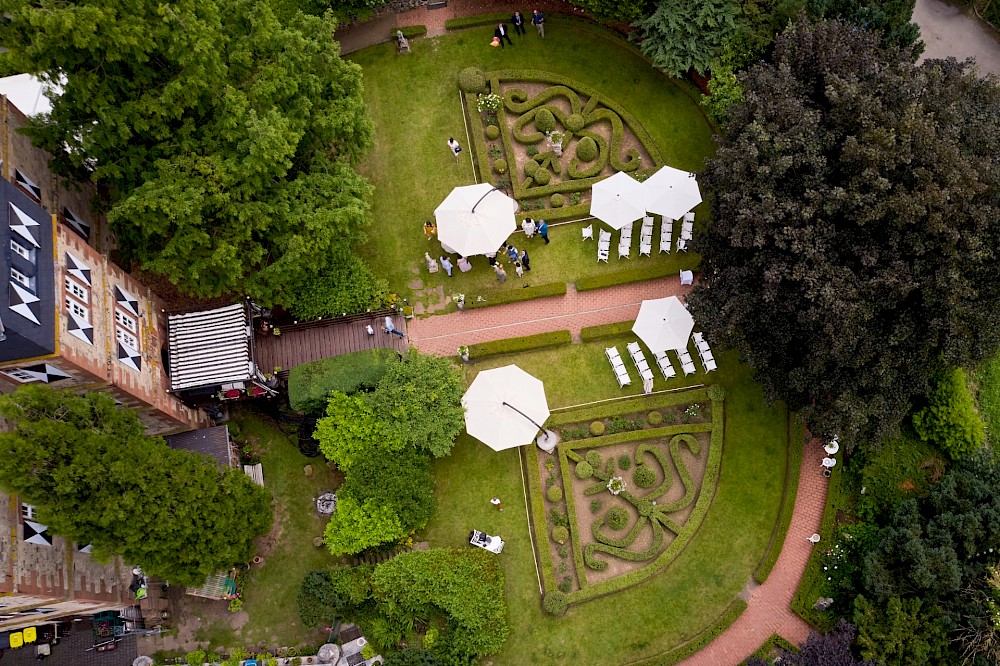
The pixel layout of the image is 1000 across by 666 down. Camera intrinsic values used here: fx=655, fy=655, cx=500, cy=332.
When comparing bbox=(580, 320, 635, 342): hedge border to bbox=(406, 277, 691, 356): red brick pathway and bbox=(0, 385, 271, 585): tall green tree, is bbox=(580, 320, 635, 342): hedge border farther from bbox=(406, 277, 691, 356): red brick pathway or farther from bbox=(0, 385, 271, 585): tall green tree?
bbox=(0, 385, 271, 585): tall green tree

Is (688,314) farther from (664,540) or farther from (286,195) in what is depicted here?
(286,195)

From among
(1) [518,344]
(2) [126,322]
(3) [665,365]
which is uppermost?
(2) [126,322]

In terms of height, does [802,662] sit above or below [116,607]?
below

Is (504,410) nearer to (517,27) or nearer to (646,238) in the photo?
(646,238)

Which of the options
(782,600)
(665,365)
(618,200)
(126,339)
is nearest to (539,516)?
(665,365)

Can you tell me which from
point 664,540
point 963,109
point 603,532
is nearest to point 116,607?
point 603,532

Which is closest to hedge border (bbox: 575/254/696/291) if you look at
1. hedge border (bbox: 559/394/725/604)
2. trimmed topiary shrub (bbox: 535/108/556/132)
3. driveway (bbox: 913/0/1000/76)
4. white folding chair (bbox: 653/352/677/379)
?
white folding chair (bbox: 653/352/677/379)

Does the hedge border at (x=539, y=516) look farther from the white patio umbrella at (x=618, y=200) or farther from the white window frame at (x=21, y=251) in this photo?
the white window frame at (x=21, y=251)
